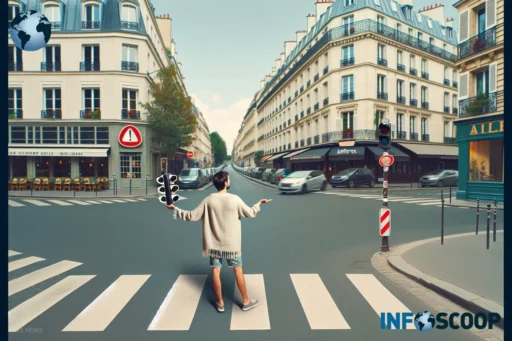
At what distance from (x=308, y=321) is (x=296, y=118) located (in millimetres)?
35646

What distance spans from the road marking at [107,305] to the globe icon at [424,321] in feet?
11.3

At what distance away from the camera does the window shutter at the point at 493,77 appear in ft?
47.1

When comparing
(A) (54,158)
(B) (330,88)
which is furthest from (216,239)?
(B) (330,88)

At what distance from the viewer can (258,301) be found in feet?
13.0

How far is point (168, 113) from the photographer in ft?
76.2

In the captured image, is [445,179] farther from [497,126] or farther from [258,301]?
[258,301]

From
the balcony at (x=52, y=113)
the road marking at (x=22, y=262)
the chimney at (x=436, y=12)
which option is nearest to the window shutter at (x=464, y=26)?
the road marking at (x=22, y=262)

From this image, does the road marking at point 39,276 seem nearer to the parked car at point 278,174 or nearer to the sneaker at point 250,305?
the sneaker at point 250,305

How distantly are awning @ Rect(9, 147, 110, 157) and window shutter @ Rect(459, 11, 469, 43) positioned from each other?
24.0m

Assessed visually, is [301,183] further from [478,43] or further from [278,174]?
[478,43]

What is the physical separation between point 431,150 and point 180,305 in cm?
3145

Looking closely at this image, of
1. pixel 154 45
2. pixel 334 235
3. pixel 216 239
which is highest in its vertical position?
pixel 154 45

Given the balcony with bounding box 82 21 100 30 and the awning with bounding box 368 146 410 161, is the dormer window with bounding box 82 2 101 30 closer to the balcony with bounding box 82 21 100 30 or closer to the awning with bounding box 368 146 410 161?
the balcony with bounding box 82 21 100 30

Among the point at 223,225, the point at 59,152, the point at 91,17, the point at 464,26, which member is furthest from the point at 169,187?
the point at 91,17
